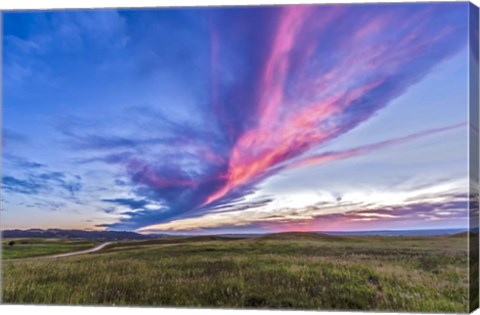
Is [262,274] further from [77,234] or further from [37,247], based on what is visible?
[37,247]

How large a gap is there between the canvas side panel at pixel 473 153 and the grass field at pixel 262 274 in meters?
0.29

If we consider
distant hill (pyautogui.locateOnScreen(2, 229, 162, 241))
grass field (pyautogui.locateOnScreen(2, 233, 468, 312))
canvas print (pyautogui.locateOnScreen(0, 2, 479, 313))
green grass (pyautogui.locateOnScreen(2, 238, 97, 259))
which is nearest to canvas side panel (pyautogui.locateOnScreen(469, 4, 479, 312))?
canvas print (pyautogui.locateOnScreen(0, 2, 479, 313))

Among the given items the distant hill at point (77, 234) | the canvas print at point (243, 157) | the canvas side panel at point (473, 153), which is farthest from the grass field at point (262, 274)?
the canvas side panel at point (473, 153)

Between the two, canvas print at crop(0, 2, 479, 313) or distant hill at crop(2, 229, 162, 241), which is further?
distant hill at crop(2, 229, 162, 241)

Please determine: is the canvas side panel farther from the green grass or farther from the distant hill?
the green grass

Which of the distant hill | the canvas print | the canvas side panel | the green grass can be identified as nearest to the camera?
the canvas side panel

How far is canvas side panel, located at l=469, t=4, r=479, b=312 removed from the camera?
1373 centimetres

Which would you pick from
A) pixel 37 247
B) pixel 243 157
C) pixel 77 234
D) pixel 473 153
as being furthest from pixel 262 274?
pixel 37 247

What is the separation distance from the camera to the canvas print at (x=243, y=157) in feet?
45.4

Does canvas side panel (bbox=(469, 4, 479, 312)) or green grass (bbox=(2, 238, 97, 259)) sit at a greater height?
canvas side panel (bbox=(469, 4, 479, 312))

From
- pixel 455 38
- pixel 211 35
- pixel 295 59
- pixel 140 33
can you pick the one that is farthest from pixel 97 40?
pixel 455 38

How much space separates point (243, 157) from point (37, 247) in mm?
4135

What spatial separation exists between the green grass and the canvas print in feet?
0.11

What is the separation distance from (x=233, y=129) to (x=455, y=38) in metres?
3.93
